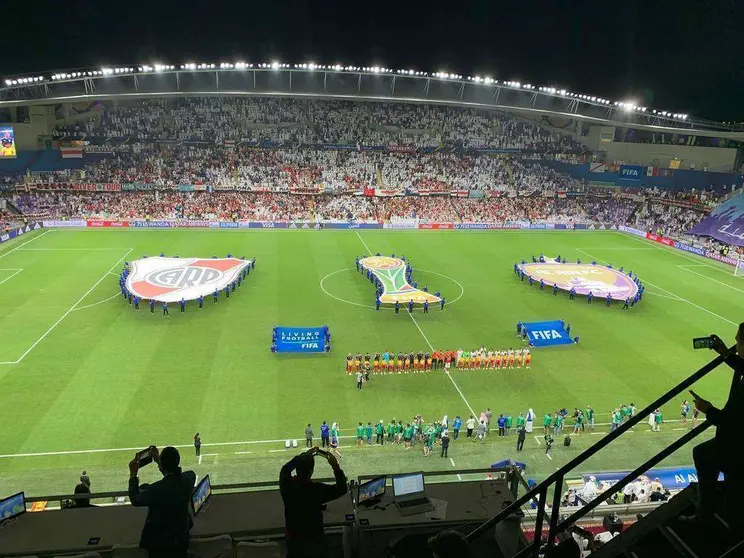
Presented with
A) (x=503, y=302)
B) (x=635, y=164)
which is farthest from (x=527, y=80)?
(x=503, y=302)

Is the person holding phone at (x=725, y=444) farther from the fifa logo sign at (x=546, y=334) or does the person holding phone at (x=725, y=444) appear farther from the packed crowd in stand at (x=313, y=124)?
the packed crowd in stand at (x=313, y=124)

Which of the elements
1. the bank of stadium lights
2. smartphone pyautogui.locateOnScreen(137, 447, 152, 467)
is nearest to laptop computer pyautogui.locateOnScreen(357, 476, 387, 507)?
smartphone pyautogui.locateOnScreen(137, 447, 152, 467)

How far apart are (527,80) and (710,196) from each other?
76.7 feet

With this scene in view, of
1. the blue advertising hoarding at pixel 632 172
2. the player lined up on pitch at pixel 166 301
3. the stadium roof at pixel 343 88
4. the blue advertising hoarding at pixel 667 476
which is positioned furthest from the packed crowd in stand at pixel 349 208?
the blue advertising hoarding at pixel 667 476

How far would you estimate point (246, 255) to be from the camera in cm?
4341

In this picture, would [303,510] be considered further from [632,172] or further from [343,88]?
[632,172]

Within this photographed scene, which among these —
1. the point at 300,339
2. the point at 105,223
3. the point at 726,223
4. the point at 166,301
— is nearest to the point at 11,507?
the point at 300,339

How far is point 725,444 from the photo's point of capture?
4766 mm

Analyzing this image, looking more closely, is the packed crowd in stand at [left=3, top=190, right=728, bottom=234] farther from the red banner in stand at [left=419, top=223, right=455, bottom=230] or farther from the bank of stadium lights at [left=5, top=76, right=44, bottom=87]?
the bank of stadium lights at [left=5, top=76, right=44, bottom=87]

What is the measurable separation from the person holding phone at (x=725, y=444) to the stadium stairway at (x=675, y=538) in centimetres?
9

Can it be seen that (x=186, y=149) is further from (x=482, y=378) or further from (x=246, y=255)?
(x=482, y=378)

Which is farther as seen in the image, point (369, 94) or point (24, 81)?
point (369, 94)

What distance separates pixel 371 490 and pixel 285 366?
61.8ft

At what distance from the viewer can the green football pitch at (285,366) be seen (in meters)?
18.9
